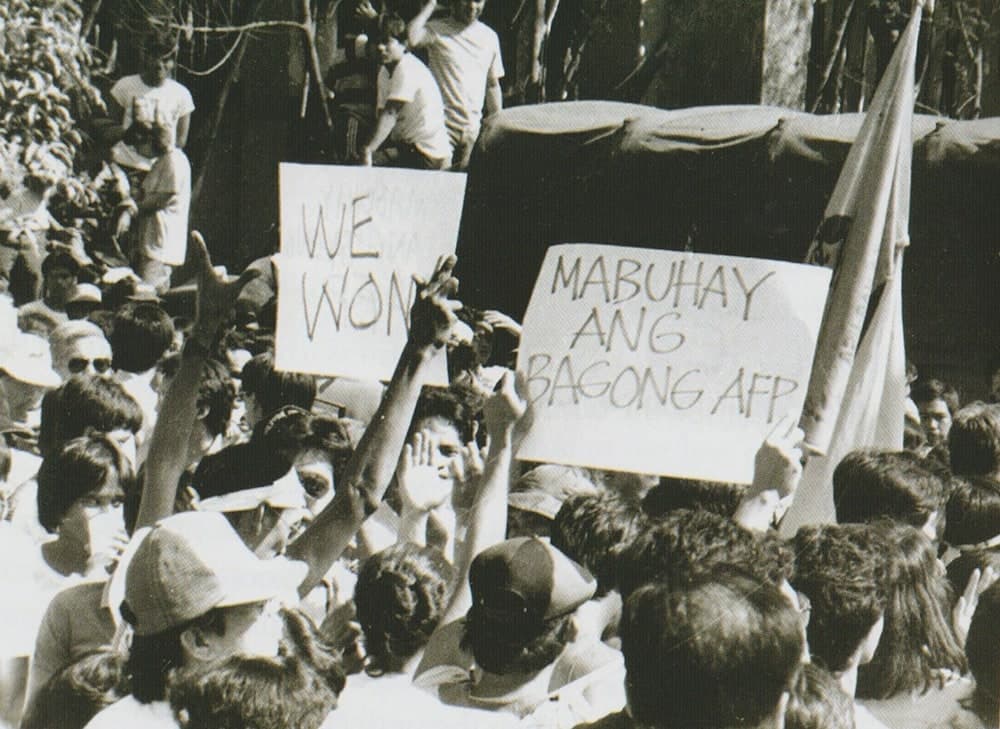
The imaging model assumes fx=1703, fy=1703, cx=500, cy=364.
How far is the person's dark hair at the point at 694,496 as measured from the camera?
4.24m

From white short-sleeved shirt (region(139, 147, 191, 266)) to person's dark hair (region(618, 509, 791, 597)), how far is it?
9.08m

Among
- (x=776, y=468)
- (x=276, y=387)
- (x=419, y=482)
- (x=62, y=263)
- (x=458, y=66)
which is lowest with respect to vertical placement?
(x=62, y=263)

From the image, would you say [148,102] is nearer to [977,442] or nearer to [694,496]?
[977,442]

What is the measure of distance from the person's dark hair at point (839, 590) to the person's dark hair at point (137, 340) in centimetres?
311

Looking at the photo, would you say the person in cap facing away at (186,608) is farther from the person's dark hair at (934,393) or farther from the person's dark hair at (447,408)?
the person's dark hair at (934,393)

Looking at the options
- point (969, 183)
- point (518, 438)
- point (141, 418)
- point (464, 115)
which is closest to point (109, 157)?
point (464, 115)

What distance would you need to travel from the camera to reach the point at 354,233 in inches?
183

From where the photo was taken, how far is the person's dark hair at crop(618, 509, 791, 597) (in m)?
3.04

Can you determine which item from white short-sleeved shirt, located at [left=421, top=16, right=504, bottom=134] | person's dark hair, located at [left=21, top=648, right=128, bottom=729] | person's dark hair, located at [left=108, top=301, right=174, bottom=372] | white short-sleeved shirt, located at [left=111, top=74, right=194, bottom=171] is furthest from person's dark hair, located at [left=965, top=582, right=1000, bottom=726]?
white short-sleeved shirt, located at [left=111, top=74, right=194, bottom=171]

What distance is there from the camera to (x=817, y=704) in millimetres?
2730

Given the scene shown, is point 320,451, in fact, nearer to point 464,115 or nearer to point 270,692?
point 270,692

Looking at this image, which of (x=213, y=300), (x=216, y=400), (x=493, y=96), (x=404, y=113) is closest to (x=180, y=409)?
(x=213, y=300)

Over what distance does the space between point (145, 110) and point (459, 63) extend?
404cm

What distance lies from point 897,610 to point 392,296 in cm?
169
